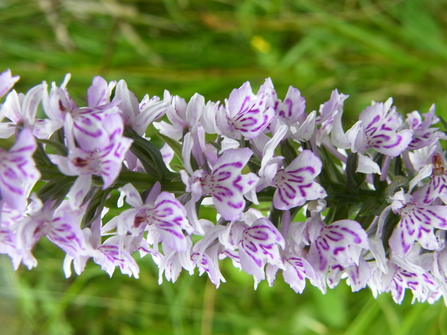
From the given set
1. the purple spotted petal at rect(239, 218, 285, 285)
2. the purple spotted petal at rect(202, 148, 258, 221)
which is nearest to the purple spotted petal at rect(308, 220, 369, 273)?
the purple spotted petal at rect(239, 218, 285, 285)

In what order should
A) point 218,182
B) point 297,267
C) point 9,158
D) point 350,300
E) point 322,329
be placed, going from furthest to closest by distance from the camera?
1. point 350,300
2. point 322,329
3. point 297,267
4. point 218,182
5. point 9,158

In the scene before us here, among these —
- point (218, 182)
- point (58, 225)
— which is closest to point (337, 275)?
point (218, 182)

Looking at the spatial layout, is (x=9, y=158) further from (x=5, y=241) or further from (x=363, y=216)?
(x=363, y=216)

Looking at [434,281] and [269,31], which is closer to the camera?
[434,281]

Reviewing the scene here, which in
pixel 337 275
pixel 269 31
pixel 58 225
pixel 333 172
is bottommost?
pixel 337 275

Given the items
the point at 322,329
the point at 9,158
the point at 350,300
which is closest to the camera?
the point at 9,158

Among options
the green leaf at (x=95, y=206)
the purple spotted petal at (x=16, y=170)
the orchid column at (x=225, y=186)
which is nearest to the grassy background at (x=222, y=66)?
the orchid column at (x=225, y=186)

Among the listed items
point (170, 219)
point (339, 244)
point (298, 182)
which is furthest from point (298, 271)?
point (170, 219)

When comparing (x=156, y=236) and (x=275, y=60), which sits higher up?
(x=275, y=60)
